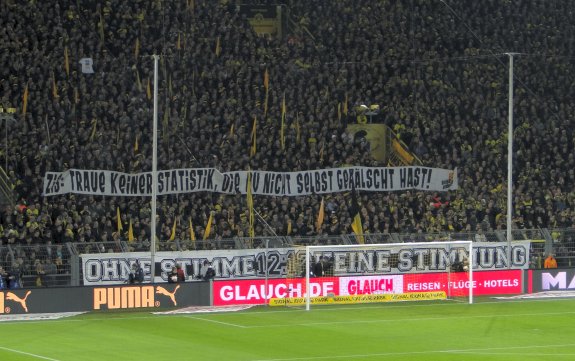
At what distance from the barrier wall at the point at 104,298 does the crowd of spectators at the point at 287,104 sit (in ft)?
14.9

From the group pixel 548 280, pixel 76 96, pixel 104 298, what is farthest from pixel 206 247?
pixel 548 280

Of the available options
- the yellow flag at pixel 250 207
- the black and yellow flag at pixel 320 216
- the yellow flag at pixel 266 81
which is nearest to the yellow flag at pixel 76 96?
the yellow flag at pixel 250 207

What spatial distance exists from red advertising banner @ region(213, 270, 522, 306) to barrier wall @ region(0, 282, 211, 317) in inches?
38.5

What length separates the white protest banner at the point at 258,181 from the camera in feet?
157

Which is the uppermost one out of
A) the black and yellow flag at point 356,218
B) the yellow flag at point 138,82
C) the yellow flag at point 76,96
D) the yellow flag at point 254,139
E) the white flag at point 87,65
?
the white flag at point 87,65

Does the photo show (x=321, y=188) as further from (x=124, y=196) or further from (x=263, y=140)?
(x=124, y=196)

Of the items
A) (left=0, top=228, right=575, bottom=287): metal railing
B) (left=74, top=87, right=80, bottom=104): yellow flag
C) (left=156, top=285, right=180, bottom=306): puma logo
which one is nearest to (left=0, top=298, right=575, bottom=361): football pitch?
(left=156, top=285, right=180, bottom=306): puma logo

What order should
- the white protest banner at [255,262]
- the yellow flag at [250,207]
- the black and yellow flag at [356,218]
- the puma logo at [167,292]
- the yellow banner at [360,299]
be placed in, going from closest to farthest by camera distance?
the puma logo at [167,292], the yellow banner at [360,299], the white protest banner at [255,262], the yellow flag at [250,207], the black and yellow flag at [356,218]

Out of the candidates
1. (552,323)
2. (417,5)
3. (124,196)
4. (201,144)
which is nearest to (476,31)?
(417,5)

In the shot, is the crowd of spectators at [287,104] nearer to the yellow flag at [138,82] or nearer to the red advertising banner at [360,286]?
the yellow flag at [138,82]

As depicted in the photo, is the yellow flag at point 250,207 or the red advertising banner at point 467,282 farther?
the yellow flag at point 250,207

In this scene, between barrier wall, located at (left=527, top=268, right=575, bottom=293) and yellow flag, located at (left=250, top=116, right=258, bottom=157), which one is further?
yellow flag, located at (left=250, top=116, right=258, bottom=157)

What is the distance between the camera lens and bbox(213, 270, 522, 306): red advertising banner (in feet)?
137

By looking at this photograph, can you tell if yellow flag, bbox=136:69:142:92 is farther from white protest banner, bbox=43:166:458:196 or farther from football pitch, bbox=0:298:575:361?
football pitch, bbox=0:298:575:361
